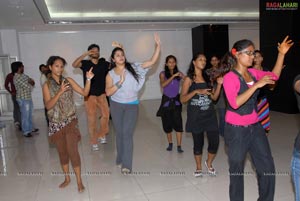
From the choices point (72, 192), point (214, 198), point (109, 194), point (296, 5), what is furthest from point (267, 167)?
point (296, 5)

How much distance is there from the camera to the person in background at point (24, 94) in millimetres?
5988

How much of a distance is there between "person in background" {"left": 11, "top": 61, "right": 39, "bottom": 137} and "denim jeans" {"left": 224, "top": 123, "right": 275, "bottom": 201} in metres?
5.02

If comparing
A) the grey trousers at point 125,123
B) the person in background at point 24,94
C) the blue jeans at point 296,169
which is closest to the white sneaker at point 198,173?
the grey trousers at point 125,123

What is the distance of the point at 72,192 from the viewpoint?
3238mm

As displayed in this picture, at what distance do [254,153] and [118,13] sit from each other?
709 cm

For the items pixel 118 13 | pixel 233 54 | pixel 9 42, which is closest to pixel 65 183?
pixel 233 54

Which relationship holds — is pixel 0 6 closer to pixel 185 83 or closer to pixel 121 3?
pixel 121 3

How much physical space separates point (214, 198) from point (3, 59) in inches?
335

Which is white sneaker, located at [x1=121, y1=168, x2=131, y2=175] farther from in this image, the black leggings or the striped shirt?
the striped shirt

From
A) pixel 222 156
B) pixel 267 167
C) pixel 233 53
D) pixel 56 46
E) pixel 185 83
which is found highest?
pixel 56 46

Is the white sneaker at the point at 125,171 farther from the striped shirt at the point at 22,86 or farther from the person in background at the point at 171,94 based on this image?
the striped shirt at the point at 22,86

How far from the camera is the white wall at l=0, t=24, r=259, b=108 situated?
10.4 metres

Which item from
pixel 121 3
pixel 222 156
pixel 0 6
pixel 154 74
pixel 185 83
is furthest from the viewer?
pixel 154 74

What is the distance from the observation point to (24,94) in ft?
19.8
